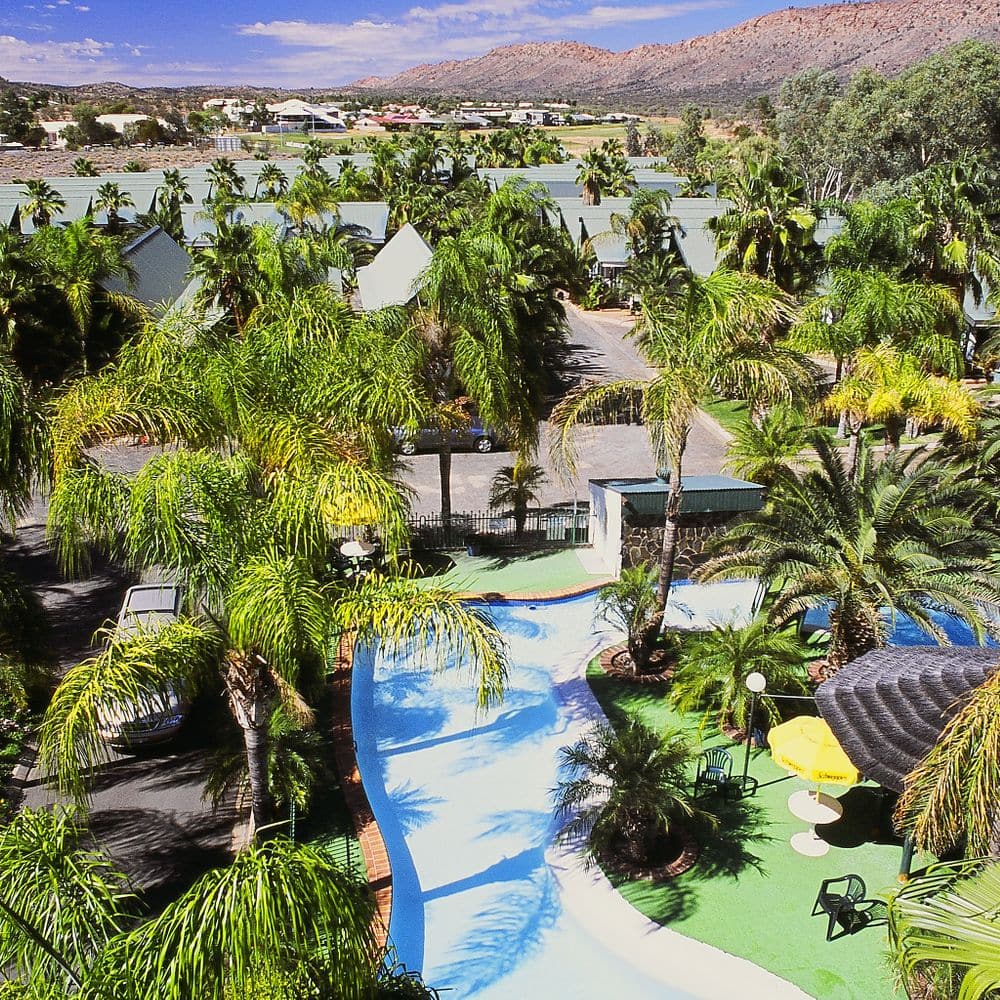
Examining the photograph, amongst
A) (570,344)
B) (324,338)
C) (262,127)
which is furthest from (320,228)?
(262,127)

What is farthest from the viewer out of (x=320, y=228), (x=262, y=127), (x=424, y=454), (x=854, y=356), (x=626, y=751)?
(x=262, y=127)

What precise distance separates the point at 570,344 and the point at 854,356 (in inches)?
615

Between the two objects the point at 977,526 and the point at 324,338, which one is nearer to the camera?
the point at 324,338

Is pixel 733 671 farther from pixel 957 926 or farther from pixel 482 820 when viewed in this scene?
pixel 957 926

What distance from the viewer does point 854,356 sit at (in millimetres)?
20391

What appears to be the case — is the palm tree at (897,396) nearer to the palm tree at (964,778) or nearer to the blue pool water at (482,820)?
the blue pool water at (482,820)

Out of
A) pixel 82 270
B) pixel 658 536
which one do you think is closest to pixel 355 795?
pixel 658 536

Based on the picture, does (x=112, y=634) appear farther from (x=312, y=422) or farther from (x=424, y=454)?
(x=424, y=454)

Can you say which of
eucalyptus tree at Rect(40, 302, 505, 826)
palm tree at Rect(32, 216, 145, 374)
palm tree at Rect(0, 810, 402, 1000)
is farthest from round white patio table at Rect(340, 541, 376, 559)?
palm tree at Rect(0, 810, 402, 1000)

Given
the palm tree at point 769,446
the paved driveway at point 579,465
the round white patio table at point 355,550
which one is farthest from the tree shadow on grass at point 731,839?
the paved driveway at point 579,465

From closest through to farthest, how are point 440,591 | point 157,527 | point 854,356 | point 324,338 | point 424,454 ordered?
point 157,527 → point 440,591 → point 324,338 → point 854,356 → point 424,454

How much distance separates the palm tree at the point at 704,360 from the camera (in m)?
12.5

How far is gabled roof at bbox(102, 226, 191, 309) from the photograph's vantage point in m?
30.1

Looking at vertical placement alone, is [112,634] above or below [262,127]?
below
